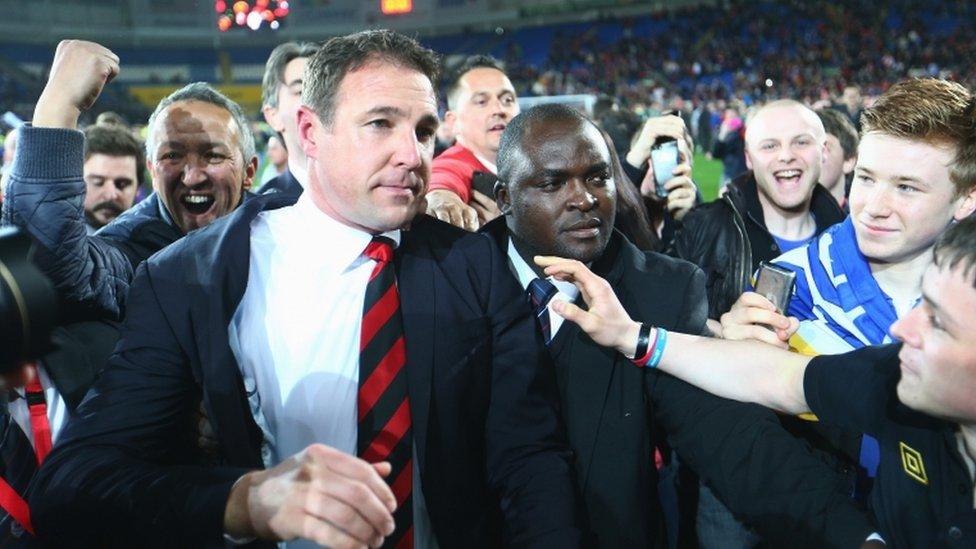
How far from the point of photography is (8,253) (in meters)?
1.19

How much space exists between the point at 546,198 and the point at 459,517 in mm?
1059

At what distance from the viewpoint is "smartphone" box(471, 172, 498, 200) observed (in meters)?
3.65

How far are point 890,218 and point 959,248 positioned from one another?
2.98ft

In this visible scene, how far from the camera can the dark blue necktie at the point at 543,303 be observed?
7.65ft

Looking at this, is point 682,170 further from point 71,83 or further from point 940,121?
point 71,83

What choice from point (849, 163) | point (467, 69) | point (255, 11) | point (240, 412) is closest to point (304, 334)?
point (240, 412)

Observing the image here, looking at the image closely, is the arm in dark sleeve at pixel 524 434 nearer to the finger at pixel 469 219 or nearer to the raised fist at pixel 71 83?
the finger at pixel 469 219

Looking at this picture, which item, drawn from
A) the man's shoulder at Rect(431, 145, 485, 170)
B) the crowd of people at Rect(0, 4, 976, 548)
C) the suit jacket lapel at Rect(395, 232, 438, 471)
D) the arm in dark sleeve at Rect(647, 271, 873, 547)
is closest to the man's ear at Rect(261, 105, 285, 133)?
the man's shoulder at Rect(431, 145, 485, 170)

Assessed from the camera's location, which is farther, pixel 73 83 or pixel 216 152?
pixel 216 152

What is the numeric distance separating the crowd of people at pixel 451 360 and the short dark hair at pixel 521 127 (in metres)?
0.05

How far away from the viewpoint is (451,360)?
1929 millimetres

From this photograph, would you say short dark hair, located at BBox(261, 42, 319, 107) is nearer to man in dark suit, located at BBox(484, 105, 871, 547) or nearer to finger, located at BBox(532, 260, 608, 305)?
man in dark suit, located at BBox(484, 105, 871, 547)

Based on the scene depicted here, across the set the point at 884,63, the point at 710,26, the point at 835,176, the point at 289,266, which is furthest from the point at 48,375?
the point at 710,26

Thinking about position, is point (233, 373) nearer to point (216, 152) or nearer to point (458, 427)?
point (458, 427)
